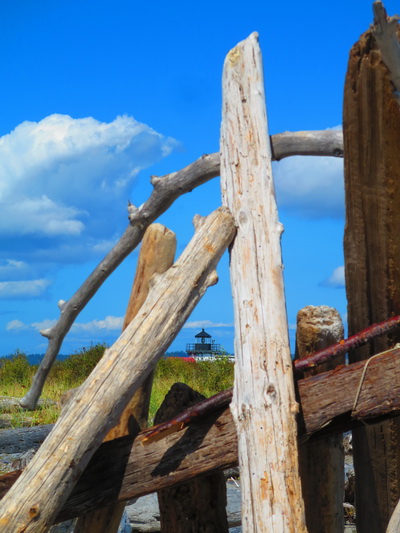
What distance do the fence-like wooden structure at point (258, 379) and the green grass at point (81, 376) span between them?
20.8 ft

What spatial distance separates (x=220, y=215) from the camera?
3727 millimetres

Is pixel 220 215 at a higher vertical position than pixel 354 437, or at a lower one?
higher

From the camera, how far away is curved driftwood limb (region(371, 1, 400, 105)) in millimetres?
3225

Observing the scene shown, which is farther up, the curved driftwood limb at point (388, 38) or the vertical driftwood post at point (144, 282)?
the curved driftwood limb at point (388, 38)

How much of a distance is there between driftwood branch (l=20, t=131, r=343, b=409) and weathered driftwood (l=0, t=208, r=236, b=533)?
122cm

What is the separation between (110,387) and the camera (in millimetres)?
3264

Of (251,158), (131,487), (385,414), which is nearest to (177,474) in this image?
(131,487)

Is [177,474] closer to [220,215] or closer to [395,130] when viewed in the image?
[220,215]

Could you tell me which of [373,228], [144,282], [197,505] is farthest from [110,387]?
[373,228]

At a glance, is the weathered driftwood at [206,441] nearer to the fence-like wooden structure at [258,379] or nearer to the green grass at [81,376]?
the fence-like wooden structure at [258,379]

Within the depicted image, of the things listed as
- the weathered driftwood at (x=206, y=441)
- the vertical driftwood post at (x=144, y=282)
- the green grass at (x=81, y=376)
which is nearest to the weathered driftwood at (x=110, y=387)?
the weathered driftwood at (x=206, y=441)

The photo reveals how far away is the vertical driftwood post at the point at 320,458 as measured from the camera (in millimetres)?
3740

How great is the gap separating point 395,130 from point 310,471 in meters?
1.90

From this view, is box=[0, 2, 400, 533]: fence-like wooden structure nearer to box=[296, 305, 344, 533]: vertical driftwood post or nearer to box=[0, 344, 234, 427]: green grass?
box=[296, 305, 344, 533]: vertical driftwood post
